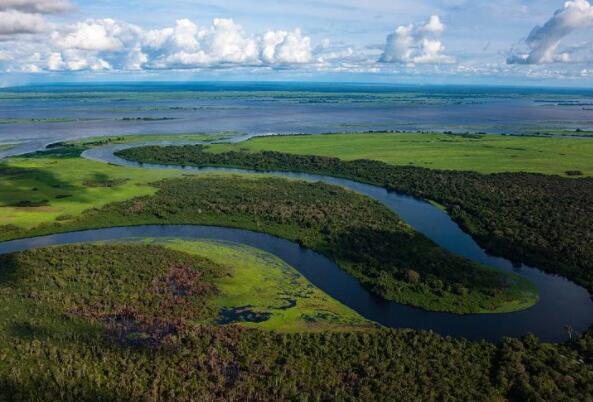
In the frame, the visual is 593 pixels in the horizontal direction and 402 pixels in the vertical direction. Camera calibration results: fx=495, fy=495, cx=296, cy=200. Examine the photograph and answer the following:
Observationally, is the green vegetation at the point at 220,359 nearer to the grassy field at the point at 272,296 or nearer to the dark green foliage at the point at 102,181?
the grassy field at the point at 272,296

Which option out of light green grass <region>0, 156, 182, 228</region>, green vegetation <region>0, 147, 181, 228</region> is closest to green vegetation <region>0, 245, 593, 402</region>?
light green grass <region>0, 156, 182, 228</region>

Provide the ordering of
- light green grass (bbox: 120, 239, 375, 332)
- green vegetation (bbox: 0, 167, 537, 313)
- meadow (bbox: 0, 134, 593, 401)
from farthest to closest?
green vegetation (bbox: 0, 167, 537, 313) → light green grass (bbox: 120, 239, 375, 332) → meadow (bbox: 0, 134, 593, 401)

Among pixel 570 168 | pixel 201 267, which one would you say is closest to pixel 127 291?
pixel 201 267

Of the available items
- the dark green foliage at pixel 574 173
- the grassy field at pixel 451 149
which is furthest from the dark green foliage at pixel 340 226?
the dark green foliage at pixel 574 173

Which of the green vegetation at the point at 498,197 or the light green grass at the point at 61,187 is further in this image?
the light green grass at the point at 61,187

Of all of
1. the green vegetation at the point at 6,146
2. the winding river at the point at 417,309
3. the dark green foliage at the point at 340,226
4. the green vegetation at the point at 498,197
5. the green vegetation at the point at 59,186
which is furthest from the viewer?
the green vegetation at the point at 6,146

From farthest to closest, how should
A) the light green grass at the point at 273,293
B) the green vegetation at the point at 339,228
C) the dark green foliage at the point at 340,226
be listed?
the dark green foliage at the point at 340,226, the green vegetation at the point at 339,228, the light green grass at the point at 273,293

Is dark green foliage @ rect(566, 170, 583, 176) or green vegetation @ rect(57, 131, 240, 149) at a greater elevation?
dark green foliage @ rect(566, 170, 583, 176)

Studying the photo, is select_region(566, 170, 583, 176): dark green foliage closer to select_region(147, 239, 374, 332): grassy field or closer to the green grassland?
the green grassland
